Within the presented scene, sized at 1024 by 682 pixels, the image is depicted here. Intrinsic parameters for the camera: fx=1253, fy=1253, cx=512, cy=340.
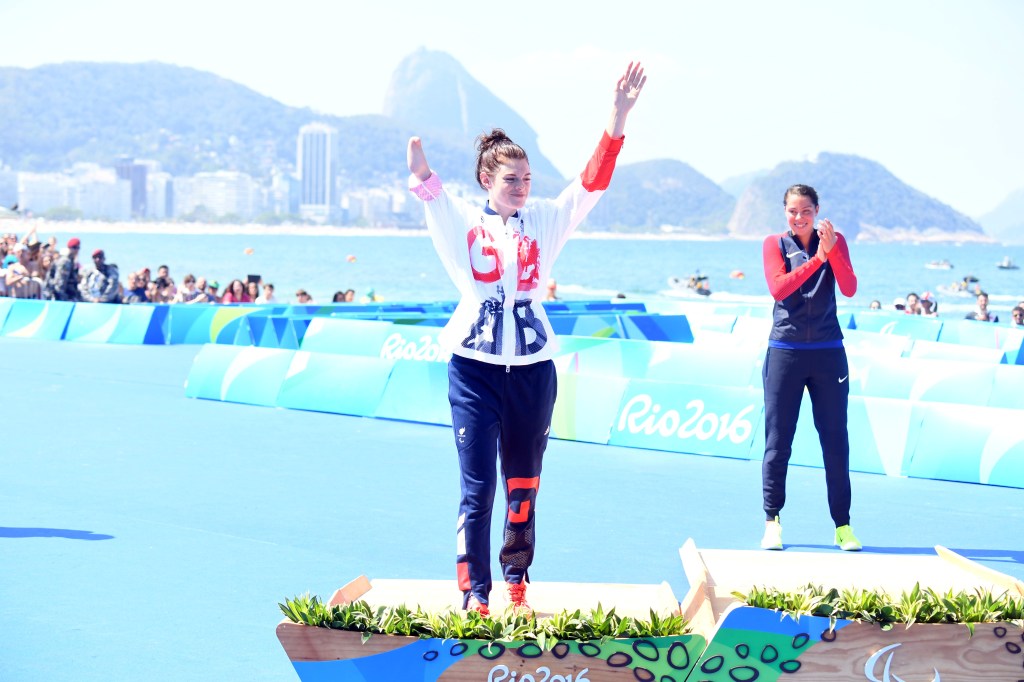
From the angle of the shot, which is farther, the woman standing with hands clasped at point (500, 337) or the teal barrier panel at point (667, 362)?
the teal barrier panel at point (667, 362)

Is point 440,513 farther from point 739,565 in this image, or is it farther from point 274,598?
point 739,565

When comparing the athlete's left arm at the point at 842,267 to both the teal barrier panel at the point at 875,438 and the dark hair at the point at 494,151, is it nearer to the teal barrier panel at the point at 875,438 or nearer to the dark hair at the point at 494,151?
the dark hair at the point at 494,151

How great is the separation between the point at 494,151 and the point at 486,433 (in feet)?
3.60

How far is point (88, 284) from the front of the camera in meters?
21.2

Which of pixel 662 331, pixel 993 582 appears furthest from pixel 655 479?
pixel 662 331

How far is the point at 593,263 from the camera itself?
386 ft

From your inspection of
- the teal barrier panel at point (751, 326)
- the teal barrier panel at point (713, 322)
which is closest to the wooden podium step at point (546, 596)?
the teal barrier panel at point (751, 326)

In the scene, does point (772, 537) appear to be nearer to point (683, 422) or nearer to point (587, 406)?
point (683, 422)

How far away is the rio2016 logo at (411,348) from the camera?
A: 1542cm

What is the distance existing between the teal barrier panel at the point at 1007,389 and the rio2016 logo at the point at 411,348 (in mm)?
A: 6253

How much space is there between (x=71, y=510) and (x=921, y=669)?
17.7 feet

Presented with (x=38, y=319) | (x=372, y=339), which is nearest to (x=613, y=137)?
(x=372, y=339)

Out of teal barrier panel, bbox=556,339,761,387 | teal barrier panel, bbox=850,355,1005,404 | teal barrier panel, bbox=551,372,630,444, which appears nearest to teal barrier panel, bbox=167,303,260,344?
teal barrier panel, bbox=556,339,761,387

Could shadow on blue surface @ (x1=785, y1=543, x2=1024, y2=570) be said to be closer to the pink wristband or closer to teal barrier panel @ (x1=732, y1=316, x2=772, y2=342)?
the pink wristband
